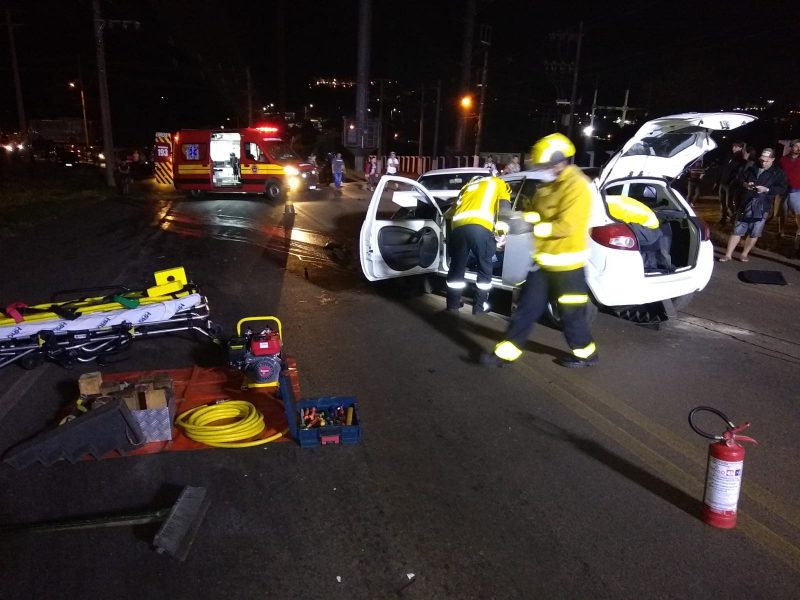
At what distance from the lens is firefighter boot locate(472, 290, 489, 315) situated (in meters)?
6.61

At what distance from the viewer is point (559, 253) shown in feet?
15.7

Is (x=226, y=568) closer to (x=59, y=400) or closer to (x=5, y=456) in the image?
(x=5, y=456)

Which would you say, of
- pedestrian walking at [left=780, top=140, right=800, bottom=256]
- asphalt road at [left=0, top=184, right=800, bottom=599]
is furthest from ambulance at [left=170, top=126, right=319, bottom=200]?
pedestrian walking at [left=780, top=140, right=800, bottom=256]

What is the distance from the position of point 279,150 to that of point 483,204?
1522cm

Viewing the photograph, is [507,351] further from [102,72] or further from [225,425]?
[102,72]

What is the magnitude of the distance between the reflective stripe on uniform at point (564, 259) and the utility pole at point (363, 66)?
23264 mm

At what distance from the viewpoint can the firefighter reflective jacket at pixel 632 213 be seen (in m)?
6.32

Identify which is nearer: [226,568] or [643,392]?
[226,568]

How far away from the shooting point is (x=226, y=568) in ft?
8.96

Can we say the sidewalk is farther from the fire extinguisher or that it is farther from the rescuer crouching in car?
the fire extinguisher

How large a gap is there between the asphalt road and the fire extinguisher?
10 cm

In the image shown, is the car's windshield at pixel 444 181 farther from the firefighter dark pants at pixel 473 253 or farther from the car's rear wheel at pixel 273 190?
the car's rear wheel at pixel 273 190

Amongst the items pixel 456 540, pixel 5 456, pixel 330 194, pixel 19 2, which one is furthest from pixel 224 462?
pixel 19 2

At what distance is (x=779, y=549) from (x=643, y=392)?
1.89 meters
